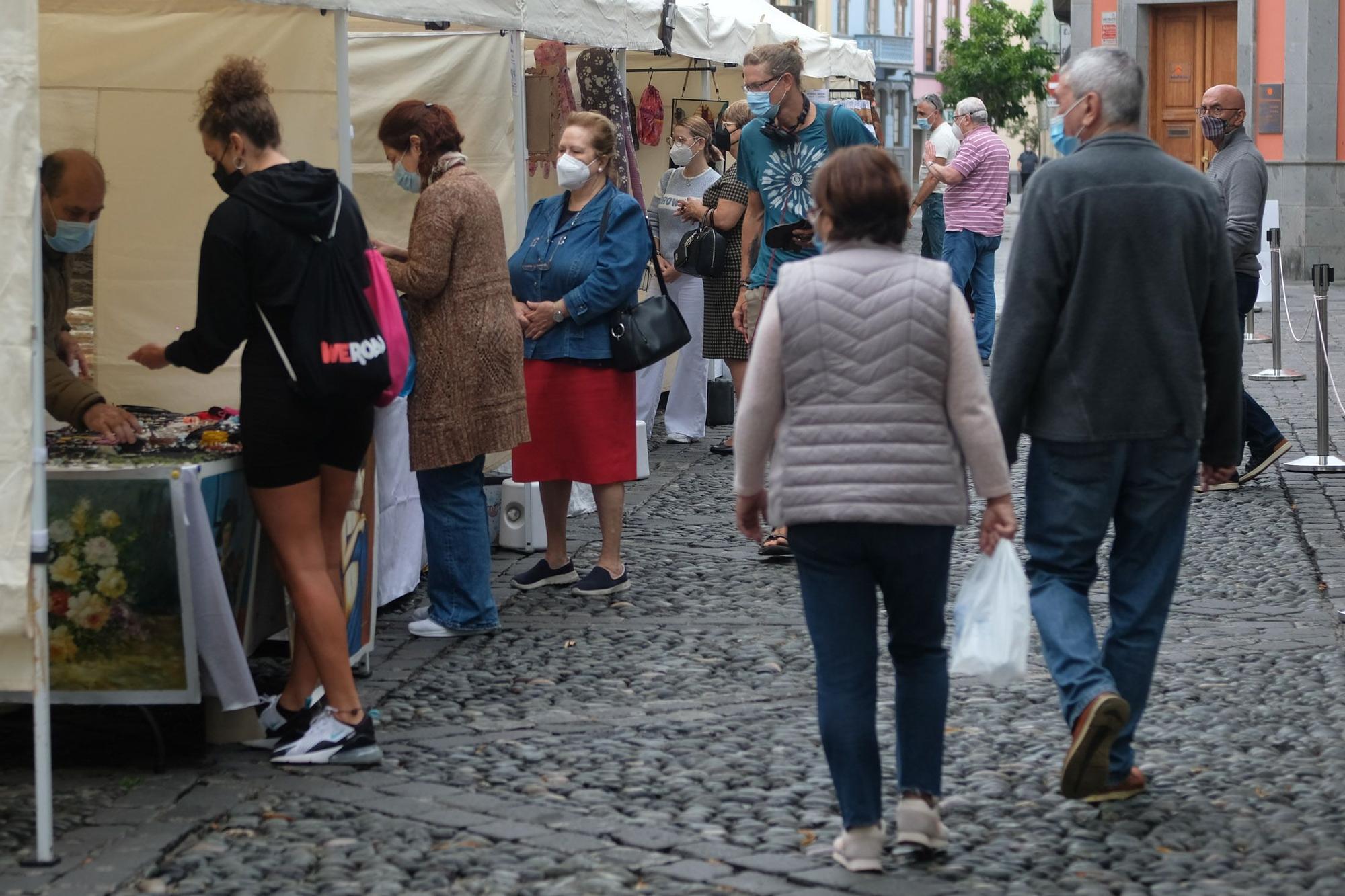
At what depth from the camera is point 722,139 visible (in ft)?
37.0

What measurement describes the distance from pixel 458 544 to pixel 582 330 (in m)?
0.97

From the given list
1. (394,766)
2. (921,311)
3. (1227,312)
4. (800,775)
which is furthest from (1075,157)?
(394,766)

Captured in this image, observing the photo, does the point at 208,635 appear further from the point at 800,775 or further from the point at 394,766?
the point at 800,775

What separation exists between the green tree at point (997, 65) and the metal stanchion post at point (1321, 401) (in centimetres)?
5430

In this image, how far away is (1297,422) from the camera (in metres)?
11.5

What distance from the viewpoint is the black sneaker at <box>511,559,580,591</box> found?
23.9 ft

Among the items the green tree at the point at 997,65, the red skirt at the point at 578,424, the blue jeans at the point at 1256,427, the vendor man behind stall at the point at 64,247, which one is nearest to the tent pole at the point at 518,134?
the red skirt at the point at 578,424

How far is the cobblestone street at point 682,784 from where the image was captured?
4.16 metres

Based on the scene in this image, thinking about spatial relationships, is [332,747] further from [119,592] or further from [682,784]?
[682,784]

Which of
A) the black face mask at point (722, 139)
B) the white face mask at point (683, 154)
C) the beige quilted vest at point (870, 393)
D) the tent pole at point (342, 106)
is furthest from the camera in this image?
the black face mask at point (722, 139)

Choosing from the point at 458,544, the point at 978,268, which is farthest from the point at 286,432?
the point at 978,268

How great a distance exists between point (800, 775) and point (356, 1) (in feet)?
10.1

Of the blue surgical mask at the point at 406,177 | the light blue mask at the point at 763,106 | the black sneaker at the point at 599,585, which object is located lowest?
the black sneaker at the point at 599,585

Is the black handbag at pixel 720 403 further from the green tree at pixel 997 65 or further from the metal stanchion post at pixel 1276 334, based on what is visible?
the green tree at pixel 997 65
